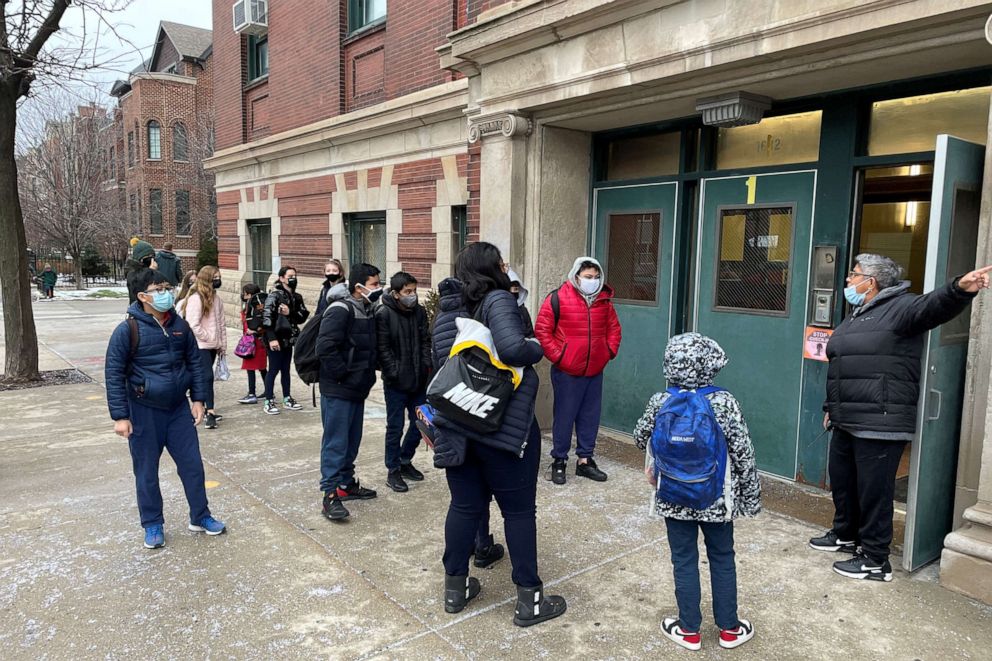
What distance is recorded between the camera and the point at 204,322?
7.39m

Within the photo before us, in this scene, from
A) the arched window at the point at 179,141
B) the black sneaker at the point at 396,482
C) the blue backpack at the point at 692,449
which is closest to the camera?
the blue backpack at the point at 692,449

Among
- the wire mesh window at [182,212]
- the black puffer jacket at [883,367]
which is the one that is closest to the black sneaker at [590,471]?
the black puffer jacket at [883,367]

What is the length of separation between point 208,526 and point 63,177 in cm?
3115

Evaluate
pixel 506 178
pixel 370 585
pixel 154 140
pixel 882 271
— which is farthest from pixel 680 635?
pixel 154 140

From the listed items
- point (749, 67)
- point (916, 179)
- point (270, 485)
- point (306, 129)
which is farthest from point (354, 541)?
point (306, 129)

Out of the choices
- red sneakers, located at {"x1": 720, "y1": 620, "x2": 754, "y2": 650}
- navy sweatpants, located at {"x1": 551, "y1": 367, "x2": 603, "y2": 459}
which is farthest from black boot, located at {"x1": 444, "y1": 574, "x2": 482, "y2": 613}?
navy sweatpants, located at {"x1": 551, "y1": 367, "x2": 603, "y2": 459}

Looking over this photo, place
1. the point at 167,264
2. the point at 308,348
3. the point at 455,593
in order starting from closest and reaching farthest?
the point at 455,593, the point at 308,348, the point at 167,264

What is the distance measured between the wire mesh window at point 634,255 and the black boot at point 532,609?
11.4ft

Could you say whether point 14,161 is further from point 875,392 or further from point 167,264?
point 875,392

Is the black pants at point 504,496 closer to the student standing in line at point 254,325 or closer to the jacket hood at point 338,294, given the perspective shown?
the jacket hood at point 338,294

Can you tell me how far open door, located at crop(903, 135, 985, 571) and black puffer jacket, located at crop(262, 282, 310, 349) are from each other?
600 centimetres

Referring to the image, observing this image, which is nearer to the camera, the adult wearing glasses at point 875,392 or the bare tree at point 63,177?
the adult wearing glasses at point 875,392

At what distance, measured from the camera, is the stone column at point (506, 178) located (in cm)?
651

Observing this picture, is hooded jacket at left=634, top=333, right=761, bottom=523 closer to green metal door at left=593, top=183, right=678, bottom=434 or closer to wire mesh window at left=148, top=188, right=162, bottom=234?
green metal door at left=593, top=183, right=678, bottom=434
